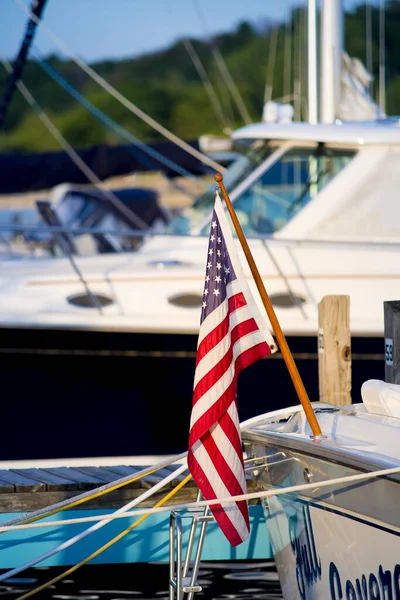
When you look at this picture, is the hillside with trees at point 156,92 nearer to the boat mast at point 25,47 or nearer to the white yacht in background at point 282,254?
the boat mast at point 25,47

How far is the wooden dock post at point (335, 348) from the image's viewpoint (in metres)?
5.63

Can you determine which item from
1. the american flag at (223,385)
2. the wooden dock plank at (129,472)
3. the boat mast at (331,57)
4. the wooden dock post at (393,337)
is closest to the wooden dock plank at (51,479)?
the wooden dock plank at (129,472)

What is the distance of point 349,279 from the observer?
7129 millimetres

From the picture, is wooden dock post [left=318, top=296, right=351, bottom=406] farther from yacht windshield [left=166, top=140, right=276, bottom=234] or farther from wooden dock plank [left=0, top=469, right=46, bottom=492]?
yacht windshield [left=166, top=140, right=276, bottom=234]

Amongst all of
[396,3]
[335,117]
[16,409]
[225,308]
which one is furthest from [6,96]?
[396,3]

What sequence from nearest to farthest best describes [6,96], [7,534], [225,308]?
[225,308] → [7,534] → [6,96]

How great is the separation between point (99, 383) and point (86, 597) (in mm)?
1961

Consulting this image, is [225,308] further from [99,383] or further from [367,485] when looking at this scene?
[99,383]

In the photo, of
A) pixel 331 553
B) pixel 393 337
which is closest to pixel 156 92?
pixel 393 337

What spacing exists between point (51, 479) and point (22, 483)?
16cm

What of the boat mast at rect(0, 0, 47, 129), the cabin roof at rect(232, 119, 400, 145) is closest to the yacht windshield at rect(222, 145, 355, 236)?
the cabin roof at rect(232, 119, 400, 145)

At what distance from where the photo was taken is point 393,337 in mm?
5129

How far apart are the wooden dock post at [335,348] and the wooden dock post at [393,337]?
471mm

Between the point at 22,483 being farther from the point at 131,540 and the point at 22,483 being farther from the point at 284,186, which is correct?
the point at 284,186
